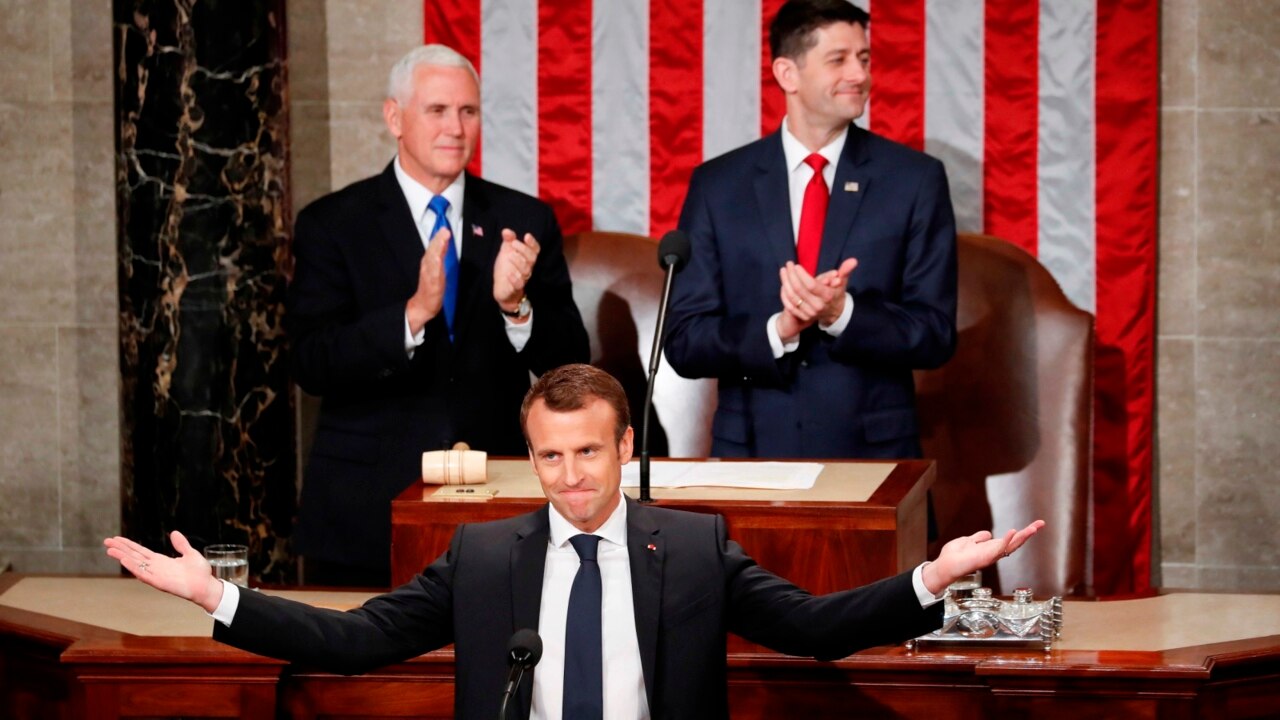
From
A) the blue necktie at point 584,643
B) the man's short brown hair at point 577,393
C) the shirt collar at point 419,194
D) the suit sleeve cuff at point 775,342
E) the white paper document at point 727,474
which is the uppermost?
the shirt collar at point 419,194

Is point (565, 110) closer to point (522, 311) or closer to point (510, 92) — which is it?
point (510, 92)

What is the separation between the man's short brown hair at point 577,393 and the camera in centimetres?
299

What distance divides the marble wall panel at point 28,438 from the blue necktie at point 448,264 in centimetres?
216

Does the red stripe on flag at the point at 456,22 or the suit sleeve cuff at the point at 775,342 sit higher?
the red stripe on flag at the point at 456,22

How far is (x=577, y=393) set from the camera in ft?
9.84

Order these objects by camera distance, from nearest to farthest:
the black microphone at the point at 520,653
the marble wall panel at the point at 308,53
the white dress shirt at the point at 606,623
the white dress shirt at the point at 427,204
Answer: the black microphone at the point at 520,653, the white dress shirt at the point at 606,623, the white dress shirt at the point at 427,204, the marble wall panel at the point at 308,53

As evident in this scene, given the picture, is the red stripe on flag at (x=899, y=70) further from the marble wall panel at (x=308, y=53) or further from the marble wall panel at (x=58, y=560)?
Result: the marble wall panel at (x=58, y=560)

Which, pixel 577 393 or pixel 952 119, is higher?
pixel 952 119

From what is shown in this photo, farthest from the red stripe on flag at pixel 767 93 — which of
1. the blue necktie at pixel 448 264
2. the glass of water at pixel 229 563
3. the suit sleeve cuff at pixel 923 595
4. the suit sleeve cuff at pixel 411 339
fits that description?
the suit sleeve cuff at pixel 923 595

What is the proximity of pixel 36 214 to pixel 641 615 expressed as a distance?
3.97 meters

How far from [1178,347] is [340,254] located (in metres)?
2.94

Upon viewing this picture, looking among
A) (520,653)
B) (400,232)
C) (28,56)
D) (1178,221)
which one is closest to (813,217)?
(400,232)

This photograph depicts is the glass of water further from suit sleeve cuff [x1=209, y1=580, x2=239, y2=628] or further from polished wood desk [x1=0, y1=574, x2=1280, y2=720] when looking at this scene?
suit sleeve cuff [x1=209, y1=580, x2=239, y2=628]

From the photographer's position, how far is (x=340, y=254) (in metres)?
4.70
